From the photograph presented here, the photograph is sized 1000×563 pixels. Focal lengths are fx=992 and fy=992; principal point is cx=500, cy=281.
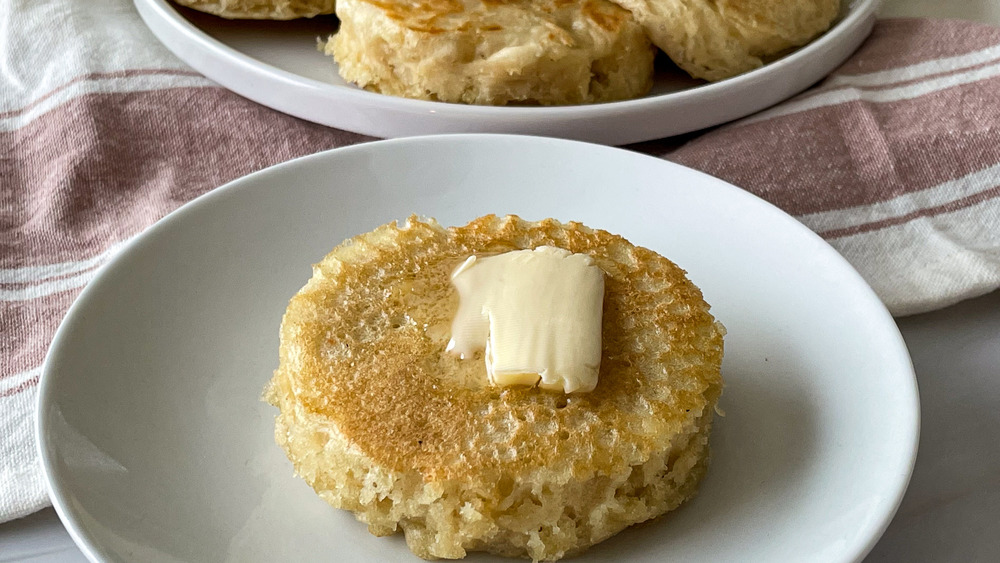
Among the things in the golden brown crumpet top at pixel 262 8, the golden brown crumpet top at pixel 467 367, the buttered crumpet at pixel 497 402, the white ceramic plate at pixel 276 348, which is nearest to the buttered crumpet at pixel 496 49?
the golden brown crumpet top at pixel 262 8

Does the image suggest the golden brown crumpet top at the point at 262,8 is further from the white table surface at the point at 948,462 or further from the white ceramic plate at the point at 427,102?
the white table surface at the point at 948,462

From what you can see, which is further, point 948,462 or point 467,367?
point 948,462

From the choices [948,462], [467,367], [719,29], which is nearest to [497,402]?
[467,367]

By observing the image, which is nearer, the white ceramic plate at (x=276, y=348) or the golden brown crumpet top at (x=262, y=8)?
the white ceramic plate at (x=276, y=348)

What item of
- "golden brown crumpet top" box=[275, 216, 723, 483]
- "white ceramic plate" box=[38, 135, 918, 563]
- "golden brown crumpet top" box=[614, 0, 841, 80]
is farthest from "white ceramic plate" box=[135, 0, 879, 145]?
"golden brown crumpet top" box=[275, 216, 723, 483]

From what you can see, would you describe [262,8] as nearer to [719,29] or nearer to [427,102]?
[427,102]

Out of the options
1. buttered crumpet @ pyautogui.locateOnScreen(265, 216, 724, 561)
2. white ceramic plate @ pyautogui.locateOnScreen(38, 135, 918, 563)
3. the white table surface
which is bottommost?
the white table surface

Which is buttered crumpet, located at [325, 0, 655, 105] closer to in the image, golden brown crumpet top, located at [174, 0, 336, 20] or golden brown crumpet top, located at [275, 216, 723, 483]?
golden brown crumpet top, located at [174, 0, 336, 20]
